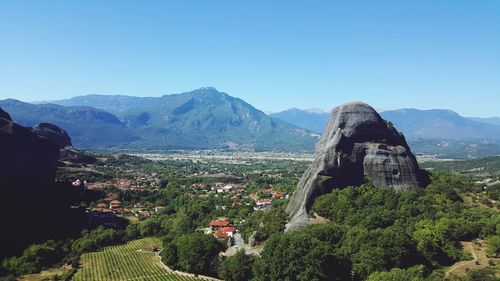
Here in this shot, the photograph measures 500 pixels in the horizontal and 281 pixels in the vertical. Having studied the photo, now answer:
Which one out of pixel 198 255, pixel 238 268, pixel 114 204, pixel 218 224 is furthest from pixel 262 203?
pixel 238 268

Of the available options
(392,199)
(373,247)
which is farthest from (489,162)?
(373,247)

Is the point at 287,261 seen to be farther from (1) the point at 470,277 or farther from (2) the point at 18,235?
(2) the point at 18,235

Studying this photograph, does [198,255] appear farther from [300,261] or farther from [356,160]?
[356,160]

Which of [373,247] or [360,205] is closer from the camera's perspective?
[373,247]

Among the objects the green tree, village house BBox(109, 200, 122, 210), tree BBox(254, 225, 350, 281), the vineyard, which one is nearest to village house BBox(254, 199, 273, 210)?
the vineyard

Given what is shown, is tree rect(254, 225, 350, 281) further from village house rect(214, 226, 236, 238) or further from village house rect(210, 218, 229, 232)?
village house rect(210, 218, 229, 232)

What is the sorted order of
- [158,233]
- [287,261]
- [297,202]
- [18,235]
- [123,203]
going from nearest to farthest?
[287,261] → [297,202] → [18,235] → [158,233] → [123,203]
